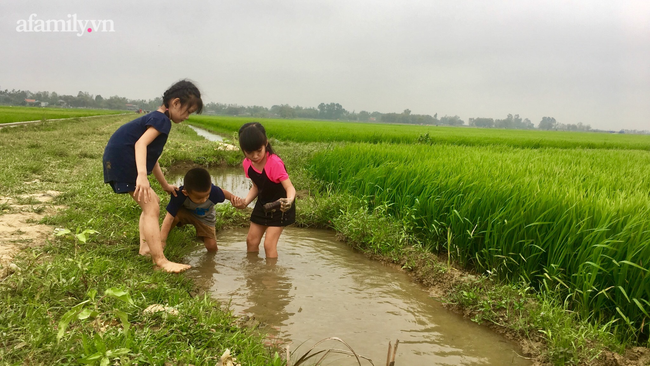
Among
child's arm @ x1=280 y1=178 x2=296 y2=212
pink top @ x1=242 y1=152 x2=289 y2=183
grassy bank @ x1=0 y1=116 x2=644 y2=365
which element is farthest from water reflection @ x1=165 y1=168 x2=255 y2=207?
child's arm @ x1=280 y1=178 x2=296 y2=212

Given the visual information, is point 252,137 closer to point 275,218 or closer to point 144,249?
point 275,218

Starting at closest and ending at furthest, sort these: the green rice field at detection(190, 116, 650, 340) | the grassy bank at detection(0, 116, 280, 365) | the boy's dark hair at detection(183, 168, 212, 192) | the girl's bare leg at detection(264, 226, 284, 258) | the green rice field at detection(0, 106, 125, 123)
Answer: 1. the grassy bank at detection(0, 116, 280, 365)
2. the green rice field at detection(190, 116, 650, 340)
3. the boy's dark hair at detection(183, 168, 212, 192)
4. the girl's bare leg at detection(264, 226, 284, 258)
5. the green rice field at detection(0, 106, 125, 123)

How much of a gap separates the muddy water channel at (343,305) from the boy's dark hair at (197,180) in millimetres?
604

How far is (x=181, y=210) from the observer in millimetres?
3355

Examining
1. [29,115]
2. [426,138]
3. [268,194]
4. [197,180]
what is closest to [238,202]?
[268,194]

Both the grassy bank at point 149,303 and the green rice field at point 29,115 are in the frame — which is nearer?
the grassy bank at point 149,303

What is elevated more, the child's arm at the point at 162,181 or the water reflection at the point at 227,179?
the child's arm at the point at 162,181

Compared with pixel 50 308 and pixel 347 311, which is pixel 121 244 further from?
pixel 347 311

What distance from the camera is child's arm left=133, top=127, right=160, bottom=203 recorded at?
254 centimetres

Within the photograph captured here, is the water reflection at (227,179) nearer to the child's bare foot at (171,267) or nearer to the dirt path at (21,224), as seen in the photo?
the dirt path at (21,224)

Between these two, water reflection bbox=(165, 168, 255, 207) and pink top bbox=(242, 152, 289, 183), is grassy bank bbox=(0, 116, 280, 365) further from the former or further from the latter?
water reflection bbox=(165, 168, 255, 207)

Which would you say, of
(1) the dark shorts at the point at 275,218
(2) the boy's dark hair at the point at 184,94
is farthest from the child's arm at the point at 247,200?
(2) the boy's dark hair at the point at 184,94

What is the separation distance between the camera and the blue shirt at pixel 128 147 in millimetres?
2771

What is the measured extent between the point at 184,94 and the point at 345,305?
5.87 ft
